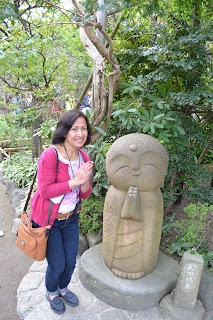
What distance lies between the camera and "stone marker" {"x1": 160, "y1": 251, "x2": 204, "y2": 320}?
6.31 ft

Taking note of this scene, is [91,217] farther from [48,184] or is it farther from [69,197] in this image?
[48,184]

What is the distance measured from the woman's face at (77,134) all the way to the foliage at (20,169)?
325 centimetres

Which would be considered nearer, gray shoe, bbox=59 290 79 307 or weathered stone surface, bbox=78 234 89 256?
gray shoe, bbox=59 290 79 307

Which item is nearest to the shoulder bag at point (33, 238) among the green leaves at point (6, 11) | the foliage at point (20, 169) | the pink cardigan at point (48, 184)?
the pink cardigan at point (48, 184)

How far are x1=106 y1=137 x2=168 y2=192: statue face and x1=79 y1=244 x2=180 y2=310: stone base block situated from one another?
93 cm

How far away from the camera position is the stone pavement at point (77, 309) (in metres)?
2.12

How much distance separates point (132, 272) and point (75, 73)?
426 inches

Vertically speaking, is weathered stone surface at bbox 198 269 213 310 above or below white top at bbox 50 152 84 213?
below

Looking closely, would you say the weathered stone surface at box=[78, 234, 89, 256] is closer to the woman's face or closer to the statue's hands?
the statue's hands

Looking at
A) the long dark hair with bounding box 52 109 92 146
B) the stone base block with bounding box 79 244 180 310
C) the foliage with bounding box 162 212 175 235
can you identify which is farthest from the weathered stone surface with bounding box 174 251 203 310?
the long dark hair with bounding box 52 109 92 146

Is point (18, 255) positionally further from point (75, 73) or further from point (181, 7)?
point (75, 73)

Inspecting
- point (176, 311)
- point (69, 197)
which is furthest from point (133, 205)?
point (176, 311)

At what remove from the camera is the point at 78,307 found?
2221 millimetres

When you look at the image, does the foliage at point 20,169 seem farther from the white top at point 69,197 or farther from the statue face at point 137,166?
the statue face at point 137,166
